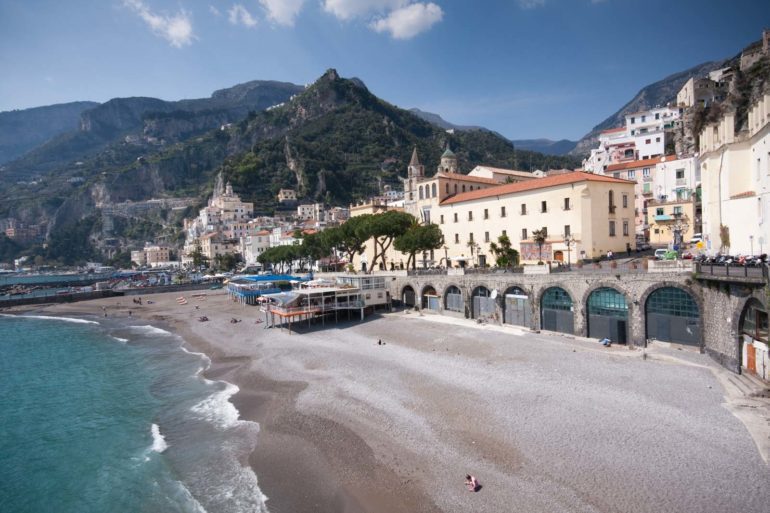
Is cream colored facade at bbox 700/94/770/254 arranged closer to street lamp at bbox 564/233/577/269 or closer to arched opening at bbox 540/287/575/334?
arched opening at bbox 540/287/575/334

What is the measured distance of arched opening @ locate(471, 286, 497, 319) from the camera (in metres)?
32.5

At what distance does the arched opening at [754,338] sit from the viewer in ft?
54.2

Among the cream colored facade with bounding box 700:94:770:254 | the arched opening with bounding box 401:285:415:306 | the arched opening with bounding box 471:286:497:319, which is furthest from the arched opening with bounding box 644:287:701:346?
the arched opening with bounding box 401:285:415:306

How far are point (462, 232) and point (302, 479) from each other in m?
37.8

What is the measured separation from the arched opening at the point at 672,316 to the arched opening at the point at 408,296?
887 inches

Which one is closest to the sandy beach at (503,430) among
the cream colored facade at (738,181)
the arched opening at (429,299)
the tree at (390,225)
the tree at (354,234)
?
the cream colored facade at (738,181)

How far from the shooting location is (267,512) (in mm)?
12188

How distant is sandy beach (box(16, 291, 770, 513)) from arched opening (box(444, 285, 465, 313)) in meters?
8.05

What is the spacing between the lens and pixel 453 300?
36562 mm

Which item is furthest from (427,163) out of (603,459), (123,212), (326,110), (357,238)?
(603,459)

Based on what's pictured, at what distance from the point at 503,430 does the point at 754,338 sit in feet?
38.8

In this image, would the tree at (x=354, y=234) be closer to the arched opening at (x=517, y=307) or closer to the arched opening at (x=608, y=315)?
the arched opening at (x=517, y=307)

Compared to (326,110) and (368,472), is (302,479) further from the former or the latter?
(326,110)

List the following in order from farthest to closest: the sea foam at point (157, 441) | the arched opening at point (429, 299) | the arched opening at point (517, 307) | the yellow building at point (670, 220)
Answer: the yellow building at point (670, 220)
the arched opening at point (429, 299)
the arched opening at point (517, 307)
the sea foam at point (157, 441)
